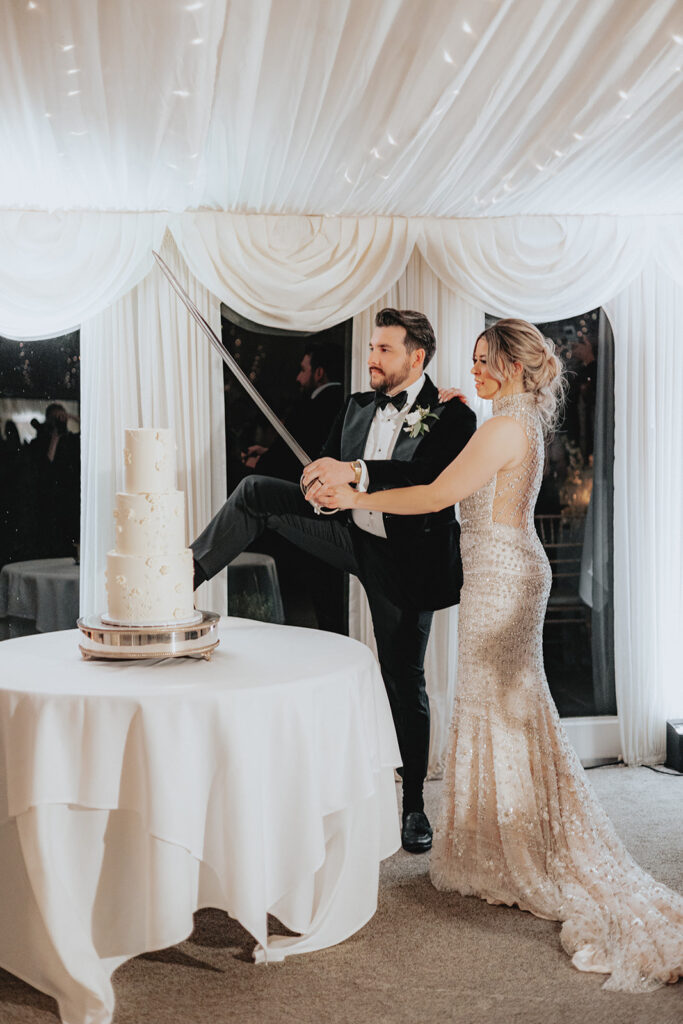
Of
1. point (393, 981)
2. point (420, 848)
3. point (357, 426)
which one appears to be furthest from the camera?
point (357, 426)

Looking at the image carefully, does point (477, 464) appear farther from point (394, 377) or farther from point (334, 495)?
point (394, 377)

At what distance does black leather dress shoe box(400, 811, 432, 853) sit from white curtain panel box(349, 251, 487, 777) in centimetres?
100

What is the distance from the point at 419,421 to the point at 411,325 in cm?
42

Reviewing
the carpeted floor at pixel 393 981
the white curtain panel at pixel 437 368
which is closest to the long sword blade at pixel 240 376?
the white curtain panel at pixel 437 368

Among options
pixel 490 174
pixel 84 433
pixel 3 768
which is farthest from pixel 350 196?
pixel 3 768

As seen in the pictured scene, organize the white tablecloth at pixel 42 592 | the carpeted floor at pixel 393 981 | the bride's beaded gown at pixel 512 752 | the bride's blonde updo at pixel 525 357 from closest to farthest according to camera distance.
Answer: the carpeted floor at pixel 393 981 < the bride's beaded gown at pixel 512 752 < the bride's blonde updo at pixel 525 357 < the white tablecloth at pixel 42 592

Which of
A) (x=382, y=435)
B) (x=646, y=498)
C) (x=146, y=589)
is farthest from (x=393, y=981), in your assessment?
(x=646, y=498)

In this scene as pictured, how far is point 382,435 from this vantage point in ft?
12.4

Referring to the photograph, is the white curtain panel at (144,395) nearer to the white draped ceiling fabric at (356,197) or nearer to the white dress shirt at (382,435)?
the white draped ceiling fabric at (356,197)

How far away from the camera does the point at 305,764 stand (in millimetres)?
2422

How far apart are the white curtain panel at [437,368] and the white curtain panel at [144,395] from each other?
0.67 m

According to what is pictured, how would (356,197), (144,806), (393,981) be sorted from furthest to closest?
Result: 1. (356,197)
2. (393,981)
3. (144,806)

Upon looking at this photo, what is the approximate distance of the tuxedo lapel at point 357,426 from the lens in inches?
151

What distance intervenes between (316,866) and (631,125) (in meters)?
2.60
